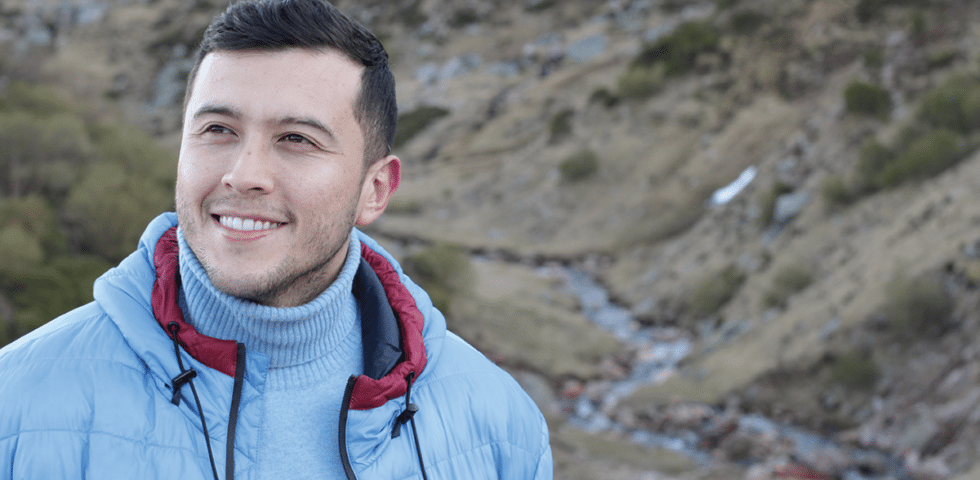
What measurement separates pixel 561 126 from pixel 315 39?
26603mm

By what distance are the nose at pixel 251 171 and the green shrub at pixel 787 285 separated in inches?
551

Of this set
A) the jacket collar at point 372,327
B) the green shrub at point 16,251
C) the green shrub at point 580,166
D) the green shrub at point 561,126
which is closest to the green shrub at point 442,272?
the green shrub at point 16,251

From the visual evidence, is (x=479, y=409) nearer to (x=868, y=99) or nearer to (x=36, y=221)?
(x=36, y=221)

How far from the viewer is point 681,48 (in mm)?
26609

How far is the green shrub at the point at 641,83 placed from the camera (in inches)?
1023

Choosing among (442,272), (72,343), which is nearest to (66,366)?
(72,343)

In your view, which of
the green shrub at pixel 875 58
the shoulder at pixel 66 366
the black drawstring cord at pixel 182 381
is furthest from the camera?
the green shrub at pixel 875 58

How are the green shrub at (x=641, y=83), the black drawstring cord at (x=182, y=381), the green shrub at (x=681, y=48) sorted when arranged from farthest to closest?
the green shrub at (x=681, y=48), the green shrub at (x=641, y=83), the black drawstring cord at (x=182, y=381)

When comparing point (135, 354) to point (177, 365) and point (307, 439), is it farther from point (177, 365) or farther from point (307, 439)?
point (307, 439)

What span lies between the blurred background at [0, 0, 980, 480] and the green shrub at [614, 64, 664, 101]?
3.8 inches

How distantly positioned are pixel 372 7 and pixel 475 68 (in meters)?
12.1

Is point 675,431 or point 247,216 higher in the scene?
point 675,431

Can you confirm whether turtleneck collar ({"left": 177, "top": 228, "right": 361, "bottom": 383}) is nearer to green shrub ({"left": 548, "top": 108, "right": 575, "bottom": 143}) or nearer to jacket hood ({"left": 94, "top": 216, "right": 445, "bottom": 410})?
jacket hood ({"left": 94, "top": 216, "right": 445, "bottom": 410})

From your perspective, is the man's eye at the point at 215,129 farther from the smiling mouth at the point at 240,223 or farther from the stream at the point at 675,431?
the stream at the point at 675,431
